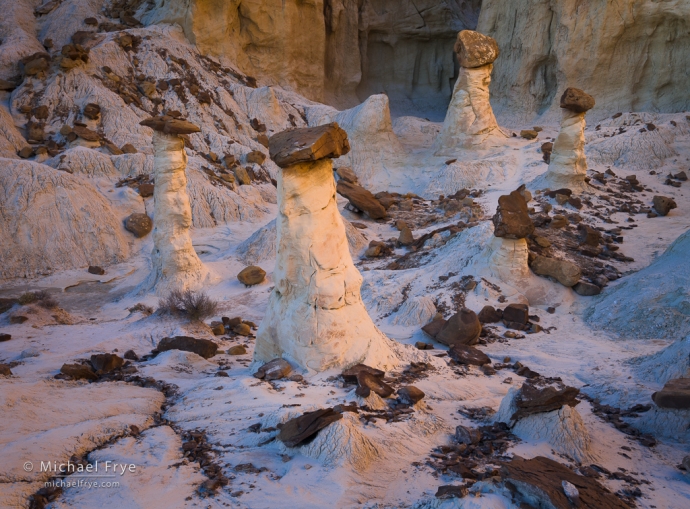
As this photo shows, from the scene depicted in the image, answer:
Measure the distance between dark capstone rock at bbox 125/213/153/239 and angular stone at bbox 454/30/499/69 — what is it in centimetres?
1006

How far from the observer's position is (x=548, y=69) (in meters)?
22.8

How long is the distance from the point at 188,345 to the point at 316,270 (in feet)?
8.08

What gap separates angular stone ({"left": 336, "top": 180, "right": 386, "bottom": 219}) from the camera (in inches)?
648

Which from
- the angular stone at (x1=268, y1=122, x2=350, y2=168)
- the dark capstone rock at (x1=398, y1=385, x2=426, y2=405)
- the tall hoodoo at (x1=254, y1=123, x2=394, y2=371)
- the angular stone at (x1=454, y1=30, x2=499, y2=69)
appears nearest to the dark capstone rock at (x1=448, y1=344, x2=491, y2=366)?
the tall hoodoo at (x1=254, y1=123, x2=394, y2=371)

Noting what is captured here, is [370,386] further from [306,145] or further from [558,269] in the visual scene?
[558,269]

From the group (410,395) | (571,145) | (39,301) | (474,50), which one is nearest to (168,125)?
(39,301)

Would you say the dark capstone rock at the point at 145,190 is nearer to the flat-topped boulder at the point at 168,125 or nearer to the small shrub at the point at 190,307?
the flat-topped boulder at the point at 168,125

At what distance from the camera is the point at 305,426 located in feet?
17.1

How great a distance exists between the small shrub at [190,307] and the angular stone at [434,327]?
3458mm

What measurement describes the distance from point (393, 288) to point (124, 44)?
46.5ft

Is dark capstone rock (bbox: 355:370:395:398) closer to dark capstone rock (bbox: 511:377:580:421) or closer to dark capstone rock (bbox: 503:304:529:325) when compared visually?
dark capstone rock (bbox: 511:377:580:421)

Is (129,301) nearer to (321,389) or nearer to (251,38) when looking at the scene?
(321,389)

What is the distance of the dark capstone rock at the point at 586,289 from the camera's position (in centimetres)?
1065

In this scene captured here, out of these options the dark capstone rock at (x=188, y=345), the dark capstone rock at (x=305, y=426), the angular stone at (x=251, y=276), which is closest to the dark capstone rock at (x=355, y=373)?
the dark capstone rock at (x=305, y=426)
